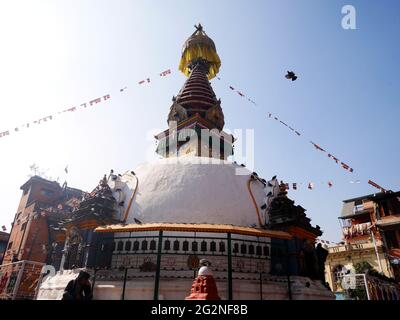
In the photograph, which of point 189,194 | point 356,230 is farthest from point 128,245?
point 356,230

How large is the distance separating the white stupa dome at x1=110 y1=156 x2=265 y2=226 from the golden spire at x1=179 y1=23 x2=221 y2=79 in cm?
1682

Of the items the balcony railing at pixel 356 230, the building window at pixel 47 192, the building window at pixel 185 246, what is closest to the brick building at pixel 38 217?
the building window at pixel 47 192

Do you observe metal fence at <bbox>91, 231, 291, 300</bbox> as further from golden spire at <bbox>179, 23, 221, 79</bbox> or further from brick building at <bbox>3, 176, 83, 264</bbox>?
golden spire at <bbox>179, 23, 221, 79</bbox>

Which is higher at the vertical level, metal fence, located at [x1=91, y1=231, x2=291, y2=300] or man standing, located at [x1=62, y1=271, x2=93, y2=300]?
metal fence, located at [x1=91, y1=231, x2=291, y2=300]

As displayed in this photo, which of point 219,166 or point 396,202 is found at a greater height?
point 396,202

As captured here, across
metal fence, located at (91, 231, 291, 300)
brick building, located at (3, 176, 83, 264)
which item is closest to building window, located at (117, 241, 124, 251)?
metal fence, located at (91, 231, 291, 300)

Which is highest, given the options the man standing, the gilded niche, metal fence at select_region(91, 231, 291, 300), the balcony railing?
the gilded niche

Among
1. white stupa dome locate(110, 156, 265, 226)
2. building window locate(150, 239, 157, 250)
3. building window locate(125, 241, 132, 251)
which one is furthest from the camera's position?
white stupa dome locate(110, 156, 265, 226)

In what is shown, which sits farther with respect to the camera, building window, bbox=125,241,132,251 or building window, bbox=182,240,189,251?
building window, bbox=125,241,132,251

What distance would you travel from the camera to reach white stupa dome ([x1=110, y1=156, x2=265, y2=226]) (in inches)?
523

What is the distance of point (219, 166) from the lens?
53.2ft
